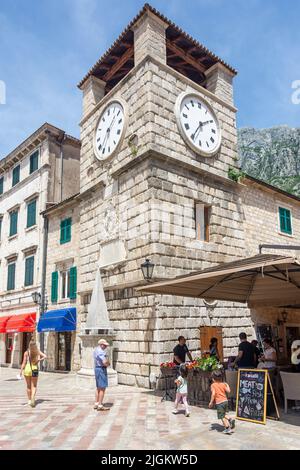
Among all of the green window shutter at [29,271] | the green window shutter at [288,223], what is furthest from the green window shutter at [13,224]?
the green window shutter at [288,223]

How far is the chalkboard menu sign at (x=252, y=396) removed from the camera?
22.6 feet

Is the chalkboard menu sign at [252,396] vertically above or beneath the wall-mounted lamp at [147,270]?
beneath

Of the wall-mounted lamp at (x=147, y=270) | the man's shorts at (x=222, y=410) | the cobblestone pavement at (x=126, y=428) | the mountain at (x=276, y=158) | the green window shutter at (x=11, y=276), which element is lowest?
the cobblestone pavement at (x=126, y=428)

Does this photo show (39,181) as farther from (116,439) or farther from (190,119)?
(116,439)

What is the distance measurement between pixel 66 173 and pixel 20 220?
374 cm

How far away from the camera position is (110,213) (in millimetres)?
14273

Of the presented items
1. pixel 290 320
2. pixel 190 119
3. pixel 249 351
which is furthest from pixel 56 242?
pixel 249 351

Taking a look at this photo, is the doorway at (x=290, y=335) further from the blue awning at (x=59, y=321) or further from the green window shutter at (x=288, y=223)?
the blue awning at (x=59, y=321)

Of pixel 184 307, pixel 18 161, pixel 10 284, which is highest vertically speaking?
pixel 18 161

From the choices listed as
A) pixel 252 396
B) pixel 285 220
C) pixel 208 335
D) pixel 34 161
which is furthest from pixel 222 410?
pixel 34 161

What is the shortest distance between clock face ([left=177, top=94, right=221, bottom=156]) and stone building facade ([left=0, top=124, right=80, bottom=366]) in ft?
30.2

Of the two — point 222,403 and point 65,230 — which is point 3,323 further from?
point 222,403

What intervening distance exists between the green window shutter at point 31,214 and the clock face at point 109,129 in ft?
22.4

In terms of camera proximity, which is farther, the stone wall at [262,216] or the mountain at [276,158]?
the mountain at [276,158]
